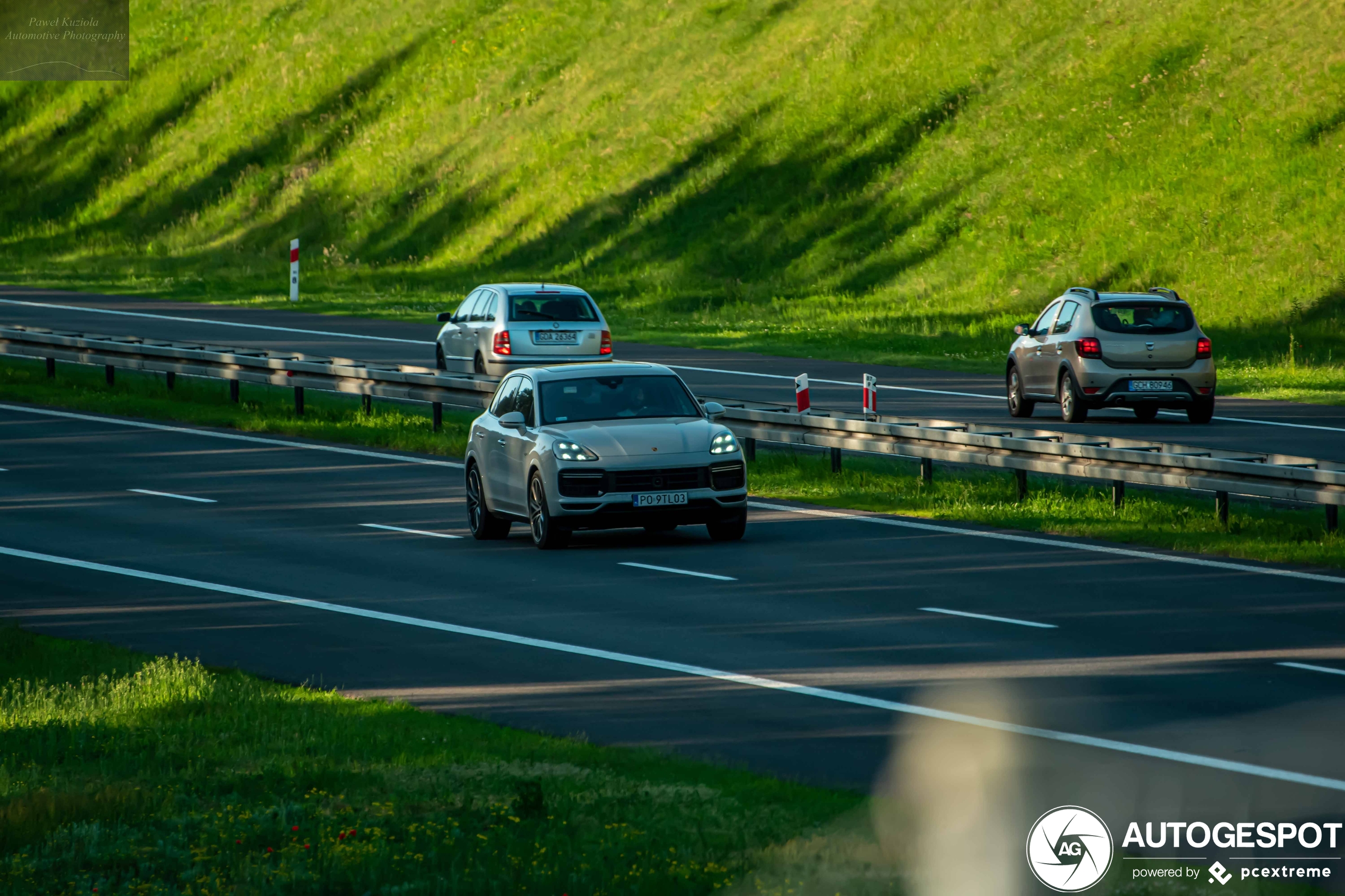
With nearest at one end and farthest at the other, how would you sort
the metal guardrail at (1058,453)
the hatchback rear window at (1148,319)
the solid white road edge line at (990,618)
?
the solid white road edge line at (990,618), the metal guardrail at (1058,453), the hatchback rear window at (1148,319)

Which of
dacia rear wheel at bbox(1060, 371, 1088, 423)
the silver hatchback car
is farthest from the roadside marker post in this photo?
the silver hatchback car

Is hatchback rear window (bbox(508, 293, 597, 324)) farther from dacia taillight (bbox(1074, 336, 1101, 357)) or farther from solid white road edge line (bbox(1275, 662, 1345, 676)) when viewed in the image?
solid white road edge line (bbox(1275, 662, 1345, 676))

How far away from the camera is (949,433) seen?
20469 mm

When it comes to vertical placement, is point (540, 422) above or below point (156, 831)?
above

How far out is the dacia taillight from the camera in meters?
25.2

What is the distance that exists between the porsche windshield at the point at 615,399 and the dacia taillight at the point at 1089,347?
8481 millimetres

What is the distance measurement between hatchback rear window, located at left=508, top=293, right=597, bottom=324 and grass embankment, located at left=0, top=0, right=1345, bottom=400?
7.51 metres

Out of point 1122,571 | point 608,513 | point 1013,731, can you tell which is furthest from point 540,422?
point 1013,731

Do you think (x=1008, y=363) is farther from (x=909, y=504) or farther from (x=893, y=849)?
(x=893, y=849)

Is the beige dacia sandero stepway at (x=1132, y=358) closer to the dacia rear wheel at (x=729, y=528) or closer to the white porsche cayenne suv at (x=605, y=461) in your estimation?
the white porsche cayenne suv at (x=605, y=461)

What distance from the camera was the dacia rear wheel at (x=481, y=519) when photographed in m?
18.2

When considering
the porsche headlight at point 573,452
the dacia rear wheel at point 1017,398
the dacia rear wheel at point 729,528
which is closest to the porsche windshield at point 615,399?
the porsche headlight at point 573,452

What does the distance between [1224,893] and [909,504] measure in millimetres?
12763

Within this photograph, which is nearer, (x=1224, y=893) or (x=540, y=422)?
(x=1224, y=893)
